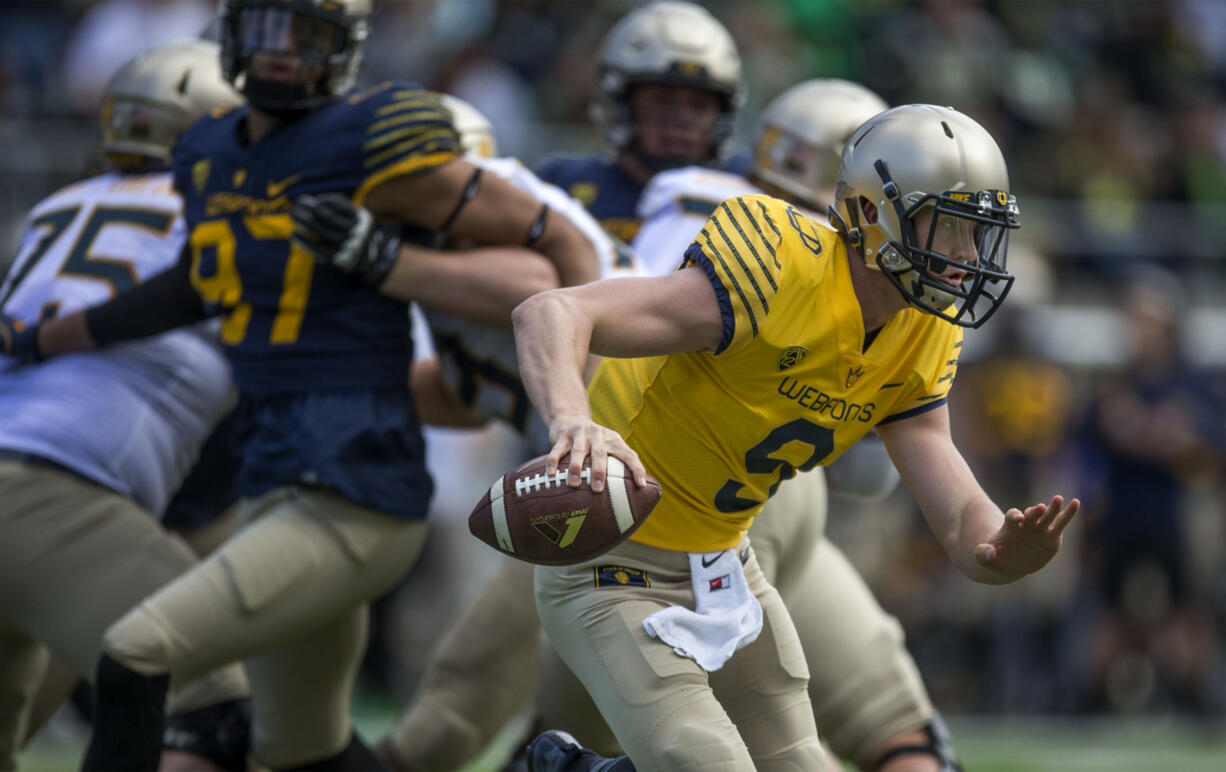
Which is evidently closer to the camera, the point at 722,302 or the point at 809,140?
the point at 722,302

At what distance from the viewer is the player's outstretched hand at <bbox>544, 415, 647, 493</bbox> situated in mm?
2889

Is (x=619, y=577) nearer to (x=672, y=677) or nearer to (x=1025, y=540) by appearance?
(x=672, y=677)

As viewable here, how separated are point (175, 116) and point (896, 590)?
5337 mm

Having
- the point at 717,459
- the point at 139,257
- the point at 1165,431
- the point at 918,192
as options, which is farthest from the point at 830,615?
the point at 1165,431

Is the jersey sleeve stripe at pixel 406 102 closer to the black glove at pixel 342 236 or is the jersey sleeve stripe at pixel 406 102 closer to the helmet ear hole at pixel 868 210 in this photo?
the black glove at pixel 342 236

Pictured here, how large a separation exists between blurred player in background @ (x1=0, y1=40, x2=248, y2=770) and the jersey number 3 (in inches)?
56.6

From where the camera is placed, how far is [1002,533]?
129 inches

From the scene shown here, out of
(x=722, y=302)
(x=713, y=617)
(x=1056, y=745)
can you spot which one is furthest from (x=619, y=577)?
(x=1056, y=745)

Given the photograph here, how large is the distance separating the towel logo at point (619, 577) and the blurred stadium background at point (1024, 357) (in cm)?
410

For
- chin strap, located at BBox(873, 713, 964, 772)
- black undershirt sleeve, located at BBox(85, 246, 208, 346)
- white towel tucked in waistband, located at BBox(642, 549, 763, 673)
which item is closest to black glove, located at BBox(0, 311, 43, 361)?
black undershirt sleeve, located at BBox(85, 246, 208, 346)

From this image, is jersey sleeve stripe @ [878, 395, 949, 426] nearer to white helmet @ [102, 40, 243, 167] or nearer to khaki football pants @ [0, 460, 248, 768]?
khaki football pants @ [0, 460, 248, 768]

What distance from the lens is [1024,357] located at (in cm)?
914

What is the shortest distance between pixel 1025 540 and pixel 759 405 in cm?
55

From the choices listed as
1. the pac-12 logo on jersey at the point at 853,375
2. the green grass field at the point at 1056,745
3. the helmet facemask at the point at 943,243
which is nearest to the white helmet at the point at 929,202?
the helmet facemask at the point at 943,243
